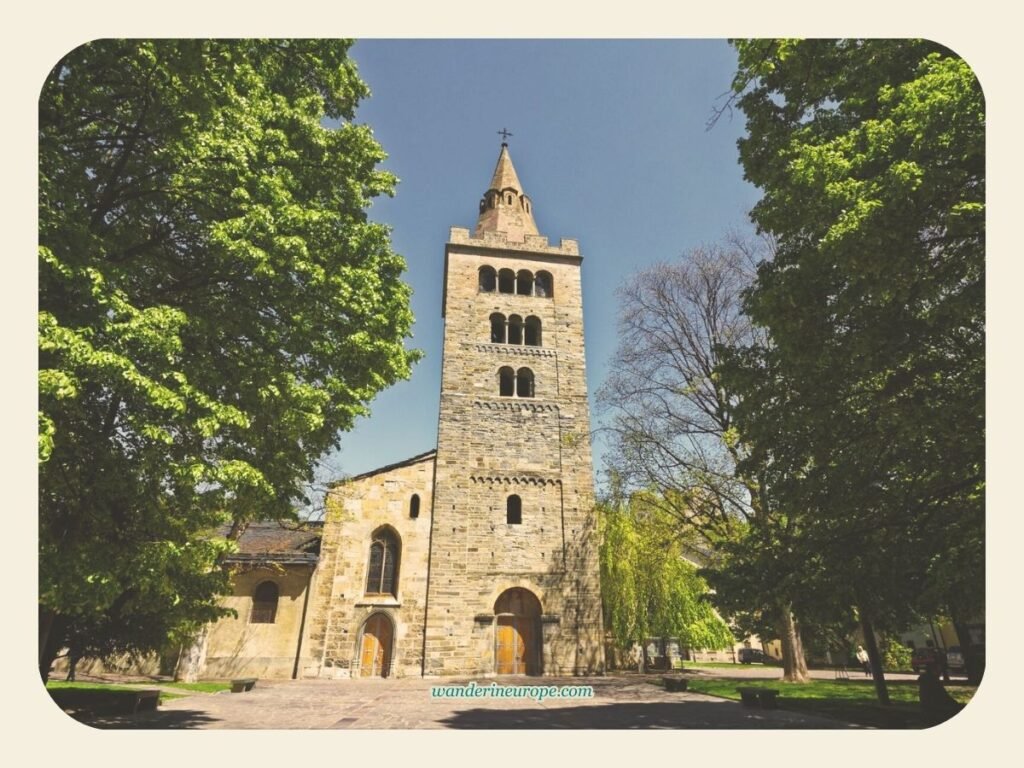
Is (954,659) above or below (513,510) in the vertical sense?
below

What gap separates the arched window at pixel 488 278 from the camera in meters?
23.0

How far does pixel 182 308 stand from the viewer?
638 cm

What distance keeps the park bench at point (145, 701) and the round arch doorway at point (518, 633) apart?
37.2 ft

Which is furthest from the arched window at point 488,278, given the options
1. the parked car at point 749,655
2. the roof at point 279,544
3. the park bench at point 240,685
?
the parked car at point 749,655

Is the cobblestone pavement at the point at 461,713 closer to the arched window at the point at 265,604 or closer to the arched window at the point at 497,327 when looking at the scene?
the arched window at the point at 265,604

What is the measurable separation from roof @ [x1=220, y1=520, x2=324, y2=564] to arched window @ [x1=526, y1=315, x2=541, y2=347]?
10546mm

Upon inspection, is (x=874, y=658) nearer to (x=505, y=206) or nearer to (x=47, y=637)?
(x=47, y=637)

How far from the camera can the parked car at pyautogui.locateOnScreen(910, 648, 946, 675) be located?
6.57 meters

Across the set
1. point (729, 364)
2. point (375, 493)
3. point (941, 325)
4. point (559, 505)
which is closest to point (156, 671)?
point (375, 493)

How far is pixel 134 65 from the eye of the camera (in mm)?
5496

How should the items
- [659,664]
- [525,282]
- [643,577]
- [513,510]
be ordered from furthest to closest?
[525,282] < [659,664] < [643,577] < [513,510]

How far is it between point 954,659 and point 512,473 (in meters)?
13.9

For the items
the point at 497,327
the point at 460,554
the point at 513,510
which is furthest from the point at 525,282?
the point at 460,554

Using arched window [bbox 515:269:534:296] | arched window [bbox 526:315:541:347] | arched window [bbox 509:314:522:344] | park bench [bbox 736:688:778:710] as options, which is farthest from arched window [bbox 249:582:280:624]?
arched window [bbox 515:269:534:296]
